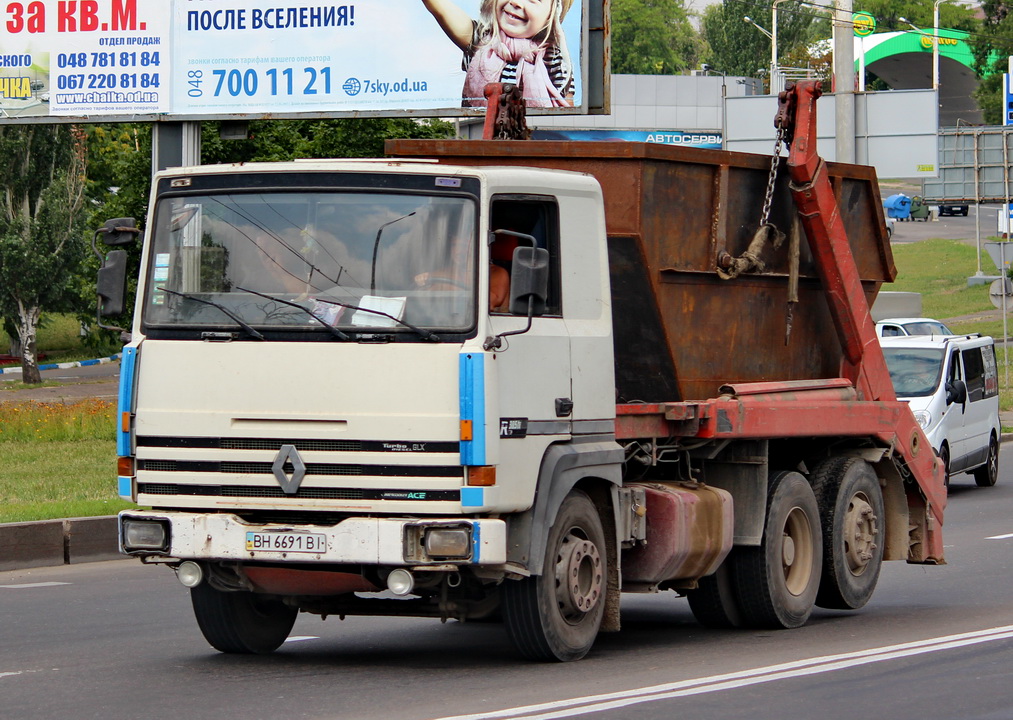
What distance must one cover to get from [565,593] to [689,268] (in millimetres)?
2325

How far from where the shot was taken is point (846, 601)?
1102 centimetres

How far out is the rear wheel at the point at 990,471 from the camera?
71.6 ft

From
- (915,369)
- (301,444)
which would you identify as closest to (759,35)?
(915,369)

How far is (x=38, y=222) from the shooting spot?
46438mm

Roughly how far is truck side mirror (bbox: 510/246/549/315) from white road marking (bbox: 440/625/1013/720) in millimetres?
1851

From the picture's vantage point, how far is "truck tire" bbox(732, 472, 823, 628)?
1020 cm

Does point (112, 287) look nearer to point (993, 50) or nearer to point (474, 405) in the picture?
point (474, 405)

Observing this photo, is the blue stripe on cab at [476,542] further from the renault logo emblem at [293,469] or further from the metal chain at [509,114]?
the metal chain at [509,114]

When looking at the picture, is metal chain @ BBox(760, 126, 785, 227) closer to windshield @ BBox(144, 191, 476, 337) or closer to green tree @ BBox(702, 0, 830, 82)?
windshield @ BBox(144, 191, 476, 337)

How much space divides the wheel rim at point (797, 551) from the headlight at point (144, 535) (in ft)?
13.6

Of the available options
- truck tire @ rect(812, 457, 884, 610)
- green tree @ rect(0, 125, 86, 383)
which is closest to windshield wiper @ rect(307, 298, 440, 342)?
truck tire @ rect(812, 457, 884, 610)

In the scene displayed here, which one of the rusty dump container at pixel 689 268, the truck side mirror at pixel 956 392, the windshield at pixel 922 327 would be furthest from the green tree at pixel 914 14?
the rusty dump container at pixel 689 268

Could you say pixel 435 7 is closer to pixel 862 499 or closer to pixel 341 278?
pixel 862 499

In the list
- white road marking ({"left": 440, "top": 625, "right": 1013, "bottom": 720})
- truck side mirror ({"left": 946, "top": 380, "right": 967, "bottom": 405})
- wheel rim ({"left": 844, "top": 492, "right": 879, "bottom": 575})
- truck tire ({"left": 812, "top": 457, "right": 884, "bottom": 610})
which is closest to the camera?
white road marking ({"left": 440, "top": 625, "right": 1013, "bottom": 720})
